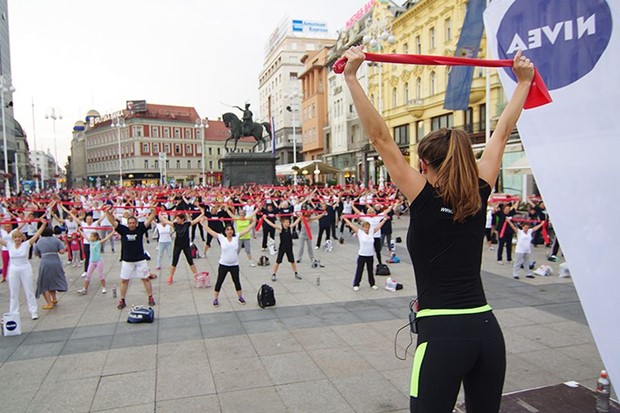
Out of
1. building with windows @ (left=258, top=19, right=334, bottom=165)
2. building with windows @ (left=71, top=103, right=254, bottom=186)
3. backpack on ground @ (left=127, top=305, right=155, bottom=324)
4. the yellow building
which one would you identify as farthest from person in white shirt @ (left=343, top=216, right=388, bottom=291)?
building with windows @ (left=71, top=103, right=254, bottom=186)

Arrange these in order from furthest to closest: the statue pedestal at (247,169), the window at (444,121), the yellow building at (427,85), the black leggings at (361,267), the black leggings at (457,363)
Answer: the window at (444,121) < the statue pedestal at (247,169) < the yellow building at (427,85) < the black leggings at (361,267) < the black leggings at (457,363)

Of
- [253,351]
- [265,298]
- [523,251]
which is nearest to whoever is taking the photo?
[253,351]

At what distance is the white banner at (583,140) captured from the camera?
3002mm

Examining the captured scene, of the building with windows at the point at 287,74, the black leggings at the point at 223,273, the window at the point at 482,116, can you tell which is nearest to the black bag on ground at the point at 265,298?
the black leggings at the point at 223,273

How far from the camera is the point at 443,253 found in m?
2.12

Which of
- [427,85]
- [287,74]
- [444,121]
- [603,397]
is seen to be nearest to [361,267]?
[603,397]

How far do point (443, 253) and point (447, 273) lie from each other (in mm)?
97

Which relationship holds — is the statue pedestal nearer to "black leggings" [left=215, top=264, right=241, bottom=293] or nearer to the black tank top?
"black leggings" [left=215, top=264, right=241, bottom=293]

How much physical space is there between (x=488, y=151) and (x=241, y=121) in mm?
37930

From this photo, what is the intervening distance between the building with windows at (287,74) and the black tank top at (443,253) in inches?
3201

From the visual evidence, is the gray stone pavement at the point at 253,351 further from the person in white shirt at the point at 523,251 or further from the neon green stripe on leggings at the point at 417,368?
the neon green stripe on leggings at the point at 417,368

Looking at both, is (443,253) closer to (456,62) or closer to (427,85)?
(456,62)

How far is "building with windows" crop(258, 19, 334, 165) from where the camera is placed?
8619cm

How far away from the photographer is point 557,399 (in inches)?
184
